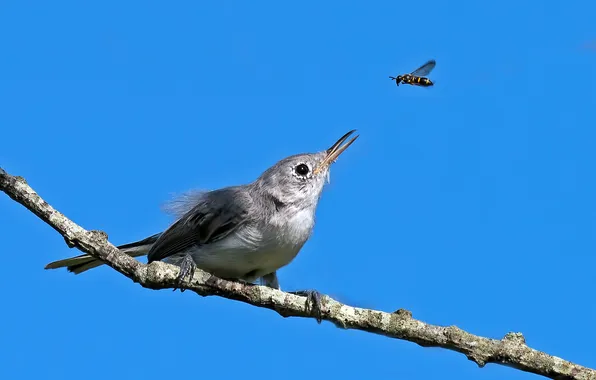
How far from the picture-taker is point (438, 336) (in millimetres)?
4809

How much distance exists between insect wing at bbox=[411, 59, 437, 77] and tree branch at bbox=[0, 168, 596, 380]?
3.71m

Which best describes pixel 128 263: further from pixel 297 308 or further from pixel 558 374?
pixel 558 374

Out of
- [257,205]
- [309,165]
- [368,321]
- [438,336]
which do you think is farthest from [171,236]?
[438,336]

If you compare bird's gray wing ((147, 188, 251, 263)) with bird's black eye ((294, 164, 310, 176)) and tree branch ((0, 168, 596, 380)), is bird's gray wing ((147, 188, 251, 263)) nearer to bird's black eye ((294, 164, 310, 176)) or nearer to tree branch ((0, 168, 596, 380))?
bird's black eye ((294, 164, 310, 176))

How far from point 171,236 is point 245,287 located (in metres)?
1.73

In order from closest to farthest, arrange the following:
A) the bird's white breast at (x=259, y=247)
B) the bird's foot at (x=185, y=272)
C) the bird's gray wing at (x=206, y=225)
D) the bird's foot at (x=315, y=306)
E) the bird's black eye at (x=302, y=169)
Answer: the bird's foot at (x=315, y=306), the bird's foot at (x=185, y=272), the bird's white breast at (x=259, y=247), the bird's gray wing at (x=206, y=225), the bird's black eye at (x=302, y=169)

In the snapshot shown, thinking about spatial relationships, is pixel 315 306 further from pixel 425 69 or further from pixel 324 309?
pixel 425 69

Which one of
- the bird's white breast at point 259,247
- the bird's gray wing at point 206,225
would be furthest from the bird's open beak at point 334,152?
the bird's gray wing at point 206,225

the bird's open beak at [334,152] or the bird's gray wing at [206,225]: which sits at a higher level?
the bird's open beak at [334,152]

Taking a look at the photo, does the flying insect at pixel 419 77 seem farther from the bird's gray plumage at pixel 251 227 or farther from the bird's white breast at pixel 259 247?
the bird's white breast at pixel 259 247

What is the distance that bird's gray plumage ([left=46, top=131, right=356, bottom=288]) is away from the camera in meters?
6.39

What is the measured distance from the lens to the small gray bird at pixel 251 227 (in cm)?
639

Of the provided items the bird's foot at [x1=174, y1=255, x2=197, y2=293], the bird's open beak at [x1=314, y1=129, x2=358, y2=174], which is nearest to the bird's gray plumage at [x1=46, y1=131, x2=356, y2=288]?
the bird's open beak at [x1=314, y1=129, x2=358, y2=174]

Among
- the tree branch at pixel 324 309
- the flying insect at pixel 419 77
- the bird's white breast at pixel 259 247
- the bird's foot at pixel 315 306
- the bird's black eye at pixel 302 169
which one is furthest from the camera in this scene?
the flying insect at pixel 419 77
